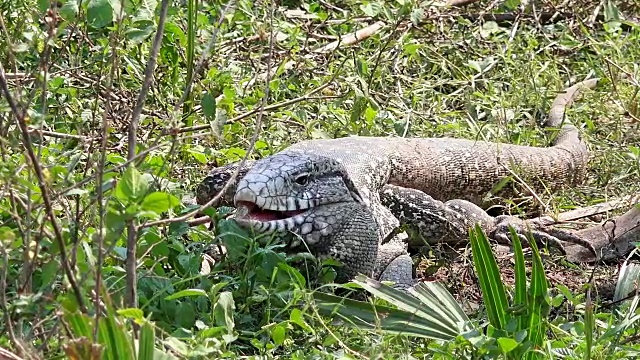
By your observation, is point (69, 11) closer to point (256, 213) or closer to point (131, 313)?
point (256, 213)

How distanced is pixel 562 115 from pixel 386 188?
186cm

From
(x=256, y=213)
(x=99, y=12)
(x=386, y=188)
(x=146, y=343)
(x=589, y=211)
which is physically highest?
(x=99, y=12)

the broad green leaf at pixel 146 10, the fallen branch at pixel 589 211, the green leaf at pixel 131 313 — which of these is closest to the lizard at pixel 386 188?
the fallen branch at pixel 589 211

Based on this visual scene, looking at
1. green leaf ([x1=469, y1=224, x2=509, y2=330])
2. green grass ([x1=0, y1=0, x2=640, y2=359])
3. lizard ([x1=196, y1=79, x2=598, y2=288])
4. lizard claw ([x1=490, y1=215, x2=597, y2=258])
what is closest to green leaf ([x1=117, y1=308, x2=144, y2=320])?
green grass ([x1=0, y1=0, x2=640, y2=359])

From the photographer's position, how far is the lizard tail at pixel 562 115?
283 inches

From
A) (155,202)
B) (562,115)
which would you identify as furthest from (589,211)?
(155,202)

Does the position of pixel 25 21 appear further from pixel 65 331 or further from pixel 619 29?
pixel 619 29

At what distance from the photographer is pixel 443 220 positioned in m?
5.97

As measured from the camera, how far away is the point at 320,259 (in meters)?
4.82

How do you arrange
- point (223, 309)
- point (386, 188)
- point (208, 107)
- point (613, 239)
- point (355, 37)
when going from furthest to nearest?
point (355, 37)
point (386, 188)
point (613, 239)
point (208, 107)
point (223, 309)

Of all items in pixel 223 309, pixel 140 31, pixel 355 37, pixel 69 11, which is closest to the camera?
pixel 223 309

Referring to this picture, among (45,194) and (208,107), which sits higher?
(45,194)

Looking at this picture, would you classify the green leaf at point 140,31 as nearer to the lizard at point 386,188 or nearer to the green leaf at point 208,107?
the lizard at point 386,188

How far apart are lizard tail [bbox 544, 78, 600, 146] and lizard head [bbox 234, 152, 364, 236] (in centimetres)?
239
